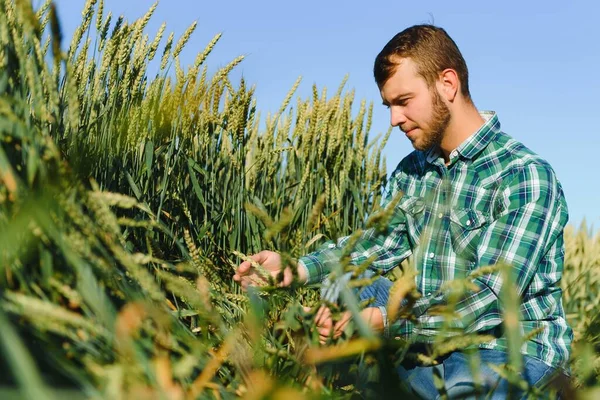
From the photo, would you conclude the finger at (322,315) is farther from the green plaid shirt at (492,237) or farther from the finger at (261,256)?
the finger at (261,256)

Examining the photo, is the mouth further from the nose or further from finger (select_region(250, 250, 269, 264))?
finger (select_region(250, 250, 269, 264))

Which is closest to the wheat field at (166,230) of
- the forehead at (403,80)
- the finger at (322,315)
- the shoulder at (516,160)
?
the finger at (322,315)

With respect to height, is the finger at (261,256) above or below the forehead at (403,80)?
below

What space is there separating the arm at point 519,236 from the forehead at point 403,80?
1.73 ft

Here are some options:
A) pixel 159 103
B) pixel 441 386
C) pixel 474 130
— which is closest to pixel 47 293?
pixel 441 386

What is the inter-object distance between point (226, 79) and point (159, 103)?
0.23 m

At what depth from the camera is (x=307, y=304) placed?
207 cm

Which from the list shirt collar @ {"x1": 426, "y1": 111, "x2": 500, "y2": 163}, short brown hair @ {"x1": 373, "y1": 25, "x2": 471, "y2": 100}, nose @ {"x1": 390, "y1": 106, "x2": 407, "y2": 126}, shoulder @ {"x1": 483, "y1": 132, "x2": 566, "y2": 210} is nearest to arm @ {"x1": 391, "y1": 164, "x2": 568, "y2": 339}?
shoulder @ {"x1": 483, "y1": 132, "x2": 566, "y2": 210}

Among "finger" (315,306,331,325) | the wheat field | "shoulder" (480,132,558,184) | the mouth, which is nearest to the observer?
the wheat field

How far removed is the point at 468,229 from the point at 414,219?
299mm

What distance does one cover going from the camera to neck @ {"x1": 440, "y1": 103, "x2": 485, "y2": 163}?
2.20 meters

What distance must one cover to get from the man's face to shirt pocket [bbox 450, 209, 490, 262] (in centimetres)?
28

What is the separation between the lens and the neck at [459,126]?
220 cm

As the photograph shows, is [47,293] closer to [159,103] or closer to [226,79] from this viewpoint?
[159,103]
